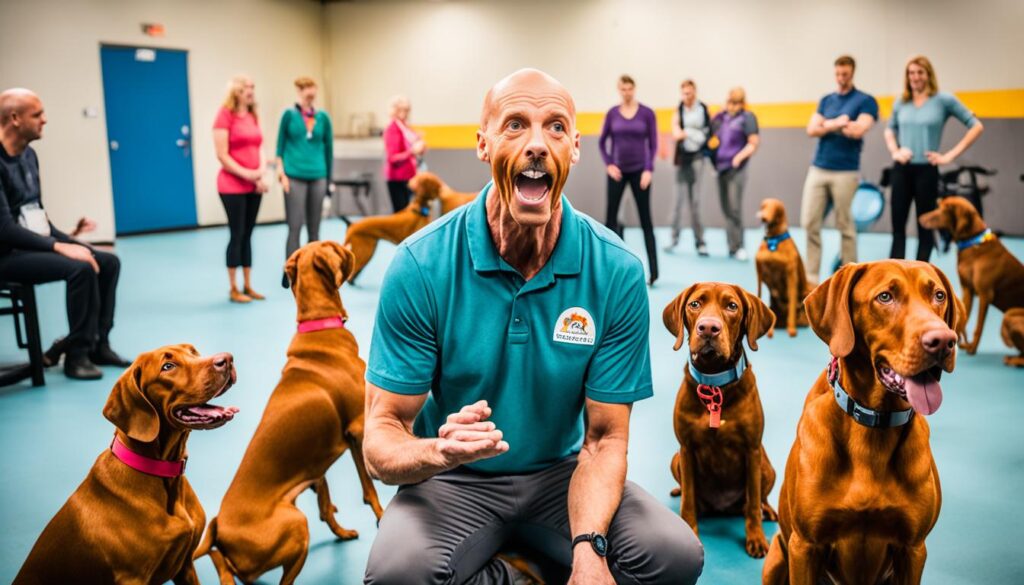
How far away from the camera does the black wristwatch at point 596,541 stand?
1733mm

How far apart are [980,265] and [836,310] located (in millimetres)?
3704

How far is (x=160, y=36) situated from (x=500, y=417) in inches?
458

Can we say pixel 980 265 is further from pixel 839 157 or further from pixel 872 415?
pixel 872 415

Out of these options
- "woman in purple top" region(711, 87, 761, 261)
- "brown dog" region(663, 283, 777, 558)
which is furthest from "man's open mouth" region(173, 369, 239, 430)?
"woman in purple top" region(711, 87, 761, 261)

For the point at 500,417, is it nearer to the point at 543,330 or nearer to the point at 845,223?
the point at 543,330

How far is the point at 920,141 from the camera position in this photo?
618cm

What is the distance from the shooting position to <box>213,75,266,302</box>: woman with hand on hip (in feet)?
21.8

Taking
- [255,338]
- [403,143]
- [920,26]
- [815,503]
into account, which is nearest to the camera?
[815,503]

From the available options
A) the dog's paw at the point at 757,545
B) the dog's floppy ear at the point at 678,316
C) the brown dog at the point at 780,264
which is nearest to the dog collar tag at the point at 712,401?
the dog's floppy ear at the point at 678,316

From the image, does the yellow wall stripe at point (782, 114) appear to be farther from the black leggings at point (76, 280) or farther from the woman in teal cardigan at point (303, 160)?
the black leggings at point (76, 280)

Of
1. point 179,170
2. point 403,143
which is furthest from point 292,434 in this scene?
point 179,170

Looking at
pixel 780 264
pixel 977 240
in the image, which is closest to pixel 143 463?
pixel 780 264

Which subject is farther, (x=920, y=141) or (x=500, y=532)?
(x=920, y=141)

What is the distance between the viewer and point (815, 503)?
1877 mm
